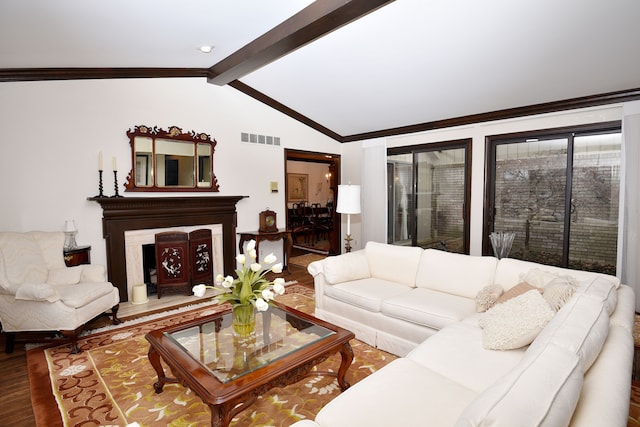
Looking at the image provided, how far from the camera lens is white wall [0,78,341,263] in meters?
3.43

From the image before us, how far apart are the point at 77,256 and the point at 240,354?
8.89ft

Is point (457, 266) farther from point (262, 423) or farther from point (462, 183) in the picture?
point (462, 183)

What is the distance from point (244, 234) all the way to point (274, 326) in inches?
112

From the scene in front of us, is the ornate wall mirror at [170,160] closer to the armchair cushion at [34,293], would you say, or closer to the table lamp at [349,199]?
the armchair cushion at [34,293]

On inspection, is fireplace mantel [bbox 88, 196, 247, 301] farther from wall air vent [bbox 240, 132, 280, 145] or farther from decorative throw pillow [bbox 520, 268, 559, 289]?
decorative throw pillow [bbox 520, 268, 559, 289]

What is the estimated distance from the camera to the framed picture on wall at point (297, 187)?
34.4ft

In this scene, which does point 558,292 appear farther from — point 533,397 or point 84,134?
point 84,134

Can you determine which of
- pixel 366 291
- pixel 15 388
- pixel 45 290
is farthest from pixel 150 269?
pixel 366 291

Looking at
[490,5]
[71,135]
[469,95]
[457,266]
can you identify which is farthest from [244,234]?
[490,5]

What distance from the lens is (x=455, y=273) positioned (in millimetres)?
2912

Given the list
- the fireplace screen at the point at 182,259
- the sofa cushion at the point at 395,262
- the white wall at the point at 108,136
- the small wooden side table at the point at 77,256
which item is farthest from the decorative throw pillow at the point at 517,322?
the small wooden side table at the point at 77,256

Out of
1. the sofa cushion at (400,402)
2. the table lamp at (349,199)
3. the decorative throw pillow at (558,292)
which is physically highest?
the table lamp at (349,199)

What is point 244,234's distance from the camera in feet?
16.3

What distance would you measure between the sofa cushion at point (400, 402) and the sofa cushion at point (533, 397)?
1.57 ft
